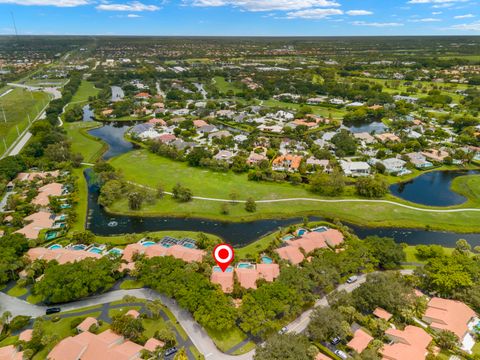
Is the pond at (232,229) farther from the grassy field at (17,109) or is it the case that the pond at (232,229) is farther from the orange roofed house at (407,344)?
the grassy field at (17,109)

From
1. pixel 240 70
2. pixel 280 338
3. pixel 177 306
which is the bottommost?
pixel 177 306

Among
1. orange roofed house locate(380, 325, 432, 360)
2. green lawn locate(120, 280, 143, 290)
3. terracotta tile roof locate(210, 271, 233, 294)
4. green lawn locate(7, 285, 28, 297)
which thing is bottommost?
green lawn locate(7, 285, 28, 297)

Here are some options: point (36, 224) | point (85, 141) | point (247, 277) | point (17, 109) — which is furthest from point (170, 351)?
point (17, 109)

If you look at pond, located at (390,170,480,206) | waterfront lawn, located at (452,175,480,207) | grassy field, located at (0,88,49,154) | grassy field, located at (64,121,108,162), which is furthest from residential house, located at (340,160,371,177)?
grassy field, located at (0,88,49,154)

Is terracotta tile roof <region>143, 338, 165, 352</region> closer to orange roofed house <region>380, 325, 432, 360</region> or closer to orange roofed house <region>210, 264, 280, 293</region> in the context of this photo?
orange roofed house <region>210, 264, 280, 293</region>

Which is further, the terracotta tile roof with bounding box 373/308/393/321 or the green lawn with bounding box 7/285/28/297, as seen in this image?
the green lawn with bounding box 7/285/28/297

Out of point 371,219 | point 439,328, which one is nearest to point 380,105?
point 371,219

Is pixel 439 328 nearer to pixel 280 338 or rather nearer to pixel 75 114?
pixel 280 338
